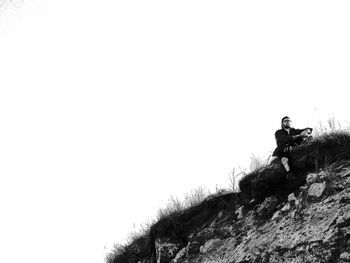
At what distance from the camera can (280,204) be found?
7.19m

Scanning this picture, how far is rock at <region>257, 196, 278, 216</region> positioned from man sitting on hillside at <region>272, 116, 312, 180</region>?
0.53 m

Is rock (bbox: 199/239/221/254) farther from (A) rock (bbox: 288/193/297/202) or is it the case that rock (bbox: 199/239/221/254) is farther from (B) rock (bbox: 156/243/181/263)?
(A) rock (bbox: 288/193/297/202)

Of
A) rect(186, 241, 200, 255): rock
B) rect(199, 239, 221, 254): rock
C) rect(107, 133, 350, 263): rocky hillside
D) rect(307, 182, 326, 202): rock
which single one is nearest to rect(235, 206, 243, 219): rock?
rect(107, 133, 350, 263): rocky hillside

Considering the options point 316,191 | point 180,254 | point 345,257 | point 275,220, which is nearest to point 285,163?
point 316,191

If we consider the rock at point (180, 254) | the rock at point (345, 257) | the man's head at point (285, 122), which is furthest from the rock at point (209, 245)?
the rock at point (345, 257)

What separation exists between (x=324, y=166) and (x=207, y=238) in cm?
285

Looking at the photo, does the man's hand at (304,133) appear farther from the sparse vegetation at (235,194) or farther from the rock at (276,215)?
the rock at (276,215)

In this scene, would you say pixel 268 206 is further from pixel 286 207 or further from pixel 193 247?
pixel 193 247

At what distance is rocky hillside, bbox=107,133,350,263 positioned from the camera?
18.7ft

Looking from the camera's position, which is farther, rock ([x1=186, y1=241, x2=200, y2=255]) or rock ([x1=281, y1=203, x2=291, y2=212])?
rock ([x1=186, y1=241, x2=200, y2=255])

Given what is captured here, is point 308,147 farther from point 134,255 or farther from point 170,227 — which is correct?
point 134,255

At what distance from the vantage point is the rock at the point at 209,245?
7862 mm

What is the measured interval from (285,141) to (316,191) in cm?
163

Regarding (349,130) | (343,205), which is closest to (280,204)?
(343,205)
